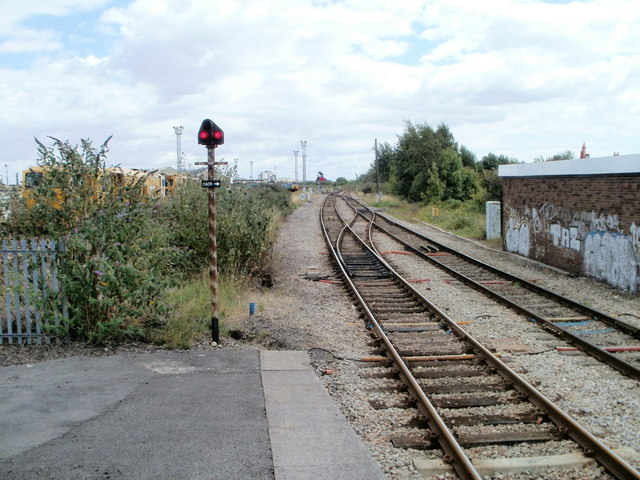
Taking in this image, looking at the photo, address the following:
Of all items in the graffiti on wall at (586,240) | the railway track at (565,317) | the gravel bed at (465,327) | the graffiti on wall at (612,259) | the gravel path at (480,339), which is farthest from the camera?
the graffiti on wall at (586,240)

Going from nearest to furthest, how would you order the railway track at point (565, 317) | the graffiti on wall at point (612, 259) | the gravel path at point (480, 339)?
the gravel path at point (480, 339), the railway track at point (565, 317), the graffiti on wall at point (612, 259)

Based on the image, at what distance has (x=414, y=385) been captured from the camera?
6.83 metres

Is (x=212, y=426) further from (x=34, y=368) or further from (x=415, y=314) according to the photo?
(x=415, y=314)

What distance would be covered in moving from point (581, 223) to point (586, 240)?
59 cm

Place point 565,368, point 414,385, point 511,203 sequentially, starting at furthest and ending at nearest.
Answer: point 511,203
point 565,368
point 414,385

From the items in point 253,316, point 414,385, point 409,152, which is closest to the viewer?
point 414,385

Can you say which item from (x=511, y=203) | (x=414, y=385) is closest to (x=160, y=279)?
(x=414, y=385)

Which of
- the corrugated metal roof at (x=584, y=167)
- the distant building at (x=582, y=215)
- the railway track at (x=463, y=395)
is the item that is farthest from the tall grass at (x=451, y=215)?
the railway track at (x=463, y=395)

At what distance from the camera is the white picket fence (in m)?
7.74

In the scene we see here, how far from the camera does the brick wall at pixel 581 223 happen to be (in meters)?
13.6

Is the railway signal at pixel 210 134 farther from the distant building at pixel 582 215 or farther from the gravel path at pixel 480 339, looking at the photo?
the distant building at pixel 582 215

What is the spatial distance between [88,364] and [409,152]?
4803 centimetres

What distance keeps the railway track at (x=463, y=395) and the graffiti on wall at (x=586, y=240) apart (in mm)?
5126

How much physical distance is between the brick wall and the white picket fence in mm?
11490
